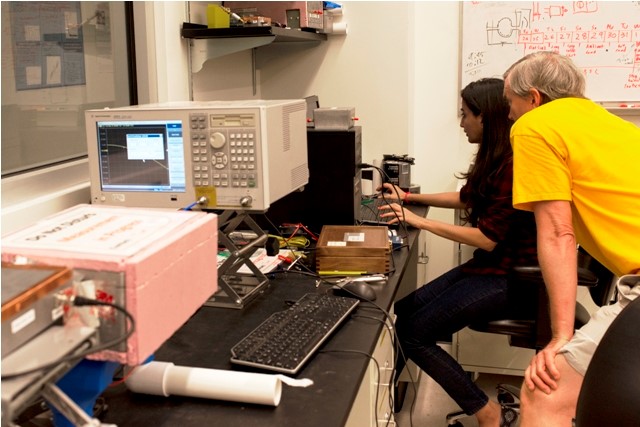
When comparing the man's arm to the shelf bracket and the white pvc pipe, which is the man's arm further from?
the shelf bracket

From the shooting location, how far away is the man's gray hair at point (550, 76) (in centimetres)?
194

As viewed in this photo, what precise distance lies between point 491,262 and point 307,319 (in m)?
1.08

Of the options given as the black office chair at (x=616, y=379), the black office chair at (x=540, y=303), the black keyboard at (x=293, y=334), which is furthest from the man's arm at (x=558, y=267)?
the black keyboard at (x=293, y=334)

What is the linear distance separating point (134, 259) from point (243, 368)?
0.45 meters

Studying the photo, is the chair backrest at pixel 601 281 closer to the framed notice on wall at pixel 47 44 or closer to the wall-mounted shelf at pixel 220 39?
the wall-mounted shelf at pixel 220 39

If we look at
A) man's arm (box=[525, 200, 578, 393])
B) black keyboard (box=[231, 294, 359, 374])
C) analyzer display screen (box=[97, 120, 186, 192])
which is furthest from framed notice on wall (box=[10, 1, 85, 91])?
man's arm (box=[525, 200, 578, 393])

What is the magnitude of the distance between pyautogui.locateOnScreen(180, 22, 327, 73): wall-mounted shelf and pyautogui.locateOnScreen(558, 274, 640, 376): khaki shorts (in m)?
1.46

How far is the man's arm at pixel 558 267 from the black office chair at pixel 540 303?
0.68 ft

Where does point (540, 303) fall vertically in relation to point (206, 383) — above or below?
below

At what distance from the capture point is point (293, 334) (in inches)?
54.9

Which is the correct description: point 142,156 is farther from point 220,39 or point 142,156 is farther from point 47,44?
point 220,39

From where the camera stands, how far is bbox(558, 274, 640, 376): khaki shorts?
1.63 metres

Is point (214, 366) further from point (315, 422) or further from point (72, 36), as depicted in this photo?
point (72, 36)

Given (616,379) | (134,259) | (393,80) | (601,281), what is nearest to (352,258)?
(616,379)
